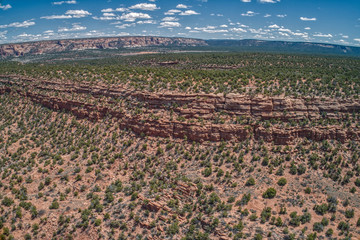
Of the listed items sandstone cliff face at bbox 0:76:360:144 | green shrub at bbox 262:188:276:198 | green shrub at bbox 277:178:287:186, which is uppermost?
sandstone cliff face at bbox 0:76:360:144

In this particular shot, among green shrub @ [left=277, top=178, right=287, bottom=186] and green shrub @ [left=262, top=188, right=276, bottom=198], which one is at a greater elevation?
green shrub @ [left=277, top=178, right=287, bottom=186]

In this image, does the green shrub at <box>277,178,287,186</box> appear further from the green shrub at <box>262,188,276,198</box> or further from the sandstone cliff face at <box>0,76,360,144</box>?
the sandstone cliff face at <box>0,76,360,144</box>

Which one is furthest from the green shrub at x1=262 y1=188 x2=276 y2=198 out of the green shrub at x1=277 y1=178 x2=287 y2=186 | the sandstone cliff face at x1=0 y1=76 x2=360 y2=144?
the sandstone cliff face at x1=0 y1=76 x2=360 y2=144

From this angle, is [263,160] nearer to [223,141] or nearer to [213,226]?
[223,141]

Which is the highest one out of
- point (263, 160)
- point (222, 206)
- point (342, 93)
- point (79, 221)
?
point (342, 93)

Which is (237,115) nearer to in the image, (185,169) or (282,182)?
(185,169)

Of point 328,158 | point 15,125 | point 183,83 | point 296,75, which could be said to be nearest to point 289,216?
point 328,158

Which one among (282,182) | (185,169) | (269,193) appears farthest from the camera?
(185,169)

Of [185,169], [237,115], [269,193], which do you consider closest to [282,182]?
[269,193]

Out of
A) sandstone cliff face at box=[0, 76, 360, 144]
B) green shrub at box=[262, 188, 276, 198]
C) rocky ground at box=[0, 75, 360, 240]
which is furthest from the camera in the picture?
sandstone cliff face at box=[0, 76, 360, 144]

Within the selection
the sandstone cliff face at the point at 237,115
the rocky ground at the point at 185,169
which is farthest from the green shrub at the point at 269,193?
the sandstone cliff face at the point at 237,115

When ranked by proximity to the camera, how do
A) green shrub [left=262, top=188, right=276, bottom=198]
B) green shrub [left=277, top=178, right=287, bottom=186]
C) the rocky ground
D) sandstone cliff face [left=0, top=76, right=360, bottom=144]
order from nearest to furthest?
the rocky ground < green shrub [left=262, top=188, right=276, bottom=198] < green shrub [left=277, top=178, right=287, bottom=186] < sandstone cliff face [left=0, top=76, right=360, bottom=144]
